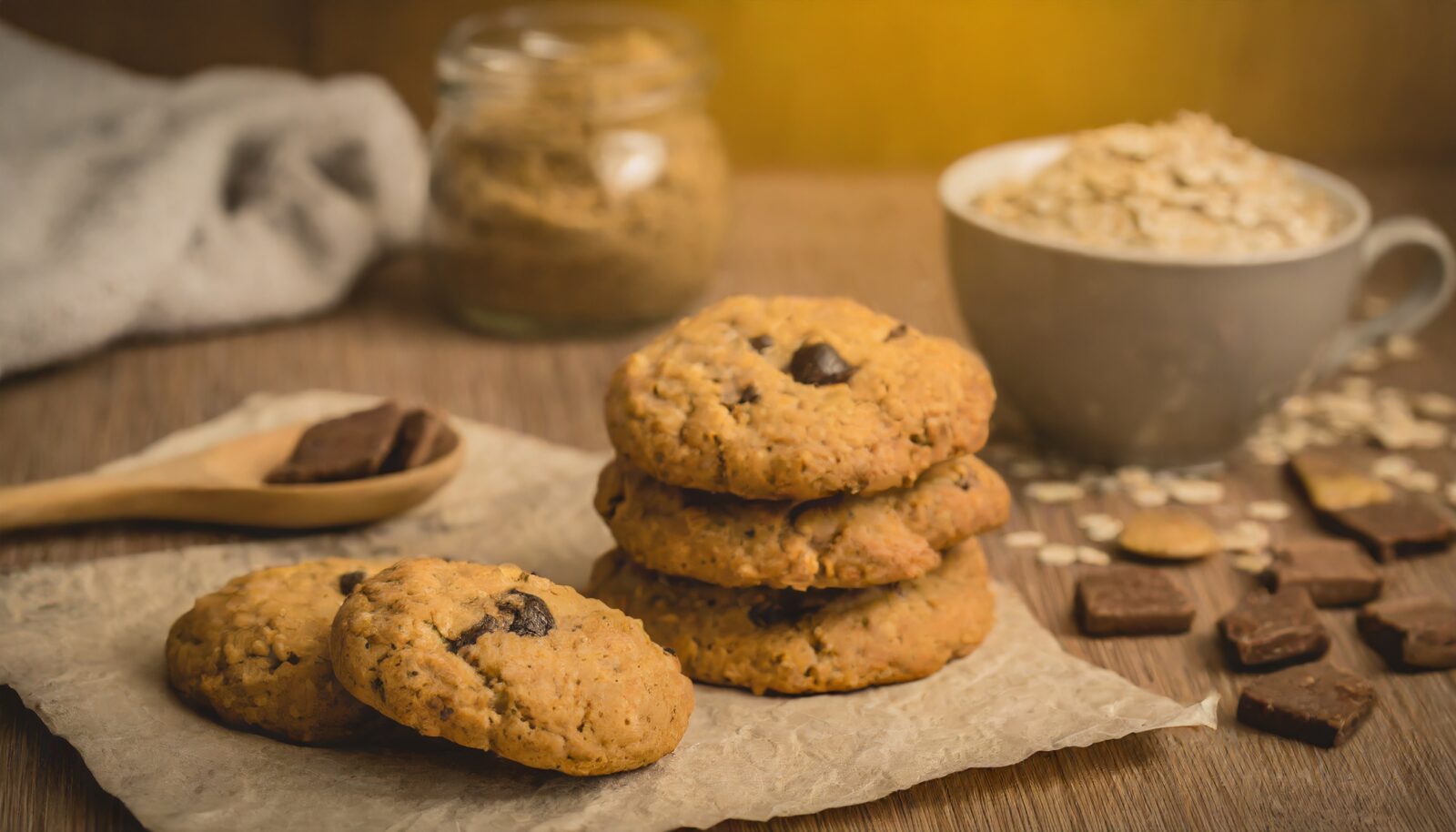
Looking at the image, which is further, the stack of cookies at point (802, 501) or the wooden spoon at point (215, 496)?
the wooden spoon at point (215, 496)

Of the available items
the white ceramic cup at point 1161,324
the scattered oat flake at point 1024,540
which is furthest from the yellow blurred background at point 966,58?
the scattered oat flake at point 1024,540

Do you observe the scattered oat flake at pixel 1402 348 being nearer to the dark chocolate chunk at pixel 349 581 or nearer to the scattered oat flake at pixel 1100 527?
the scattered oat flake at pixel 1100 527

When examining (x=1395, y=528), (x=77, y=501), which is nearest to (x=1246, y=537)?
(x=1395, y=528)

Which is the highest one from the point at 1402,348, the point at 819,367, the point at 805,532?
the point at 819,367

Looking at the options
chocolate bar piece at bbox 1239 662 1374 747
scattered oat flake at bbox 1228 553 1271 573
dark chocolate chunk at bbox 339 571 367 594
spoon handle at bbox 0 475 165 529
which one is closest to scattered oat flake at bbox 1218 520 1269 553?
scattered oat flake at bbox 1228 553 1271 573

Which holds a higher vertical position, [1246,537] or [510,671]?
[510,671]

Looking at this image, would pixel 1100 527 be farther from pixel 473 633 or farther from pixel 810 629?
pixel 473 633
